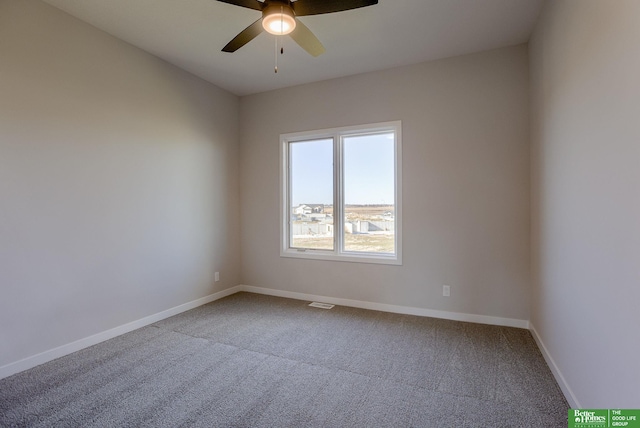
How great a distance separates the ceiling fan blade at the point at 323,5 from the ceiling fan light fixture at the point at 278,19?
61mm

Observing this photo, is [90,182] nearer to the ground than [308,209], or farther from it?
farther from it

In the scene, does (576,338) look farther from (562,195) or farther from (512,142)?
(512,142)

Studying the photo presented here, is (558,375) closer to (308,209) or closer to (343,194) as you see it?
(343,194)

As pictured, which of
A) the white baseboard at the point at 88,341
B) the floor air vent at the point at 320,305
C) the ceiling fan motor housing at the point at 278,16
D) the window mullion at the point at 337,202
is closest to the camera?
the ceiling fan motor housing at the point at 278,16

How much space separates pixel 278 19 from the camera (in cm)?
198

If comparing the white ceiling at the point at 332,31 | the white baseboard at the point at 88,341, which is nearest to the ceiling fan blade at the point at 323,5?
the white ceiling at the point at 332,31

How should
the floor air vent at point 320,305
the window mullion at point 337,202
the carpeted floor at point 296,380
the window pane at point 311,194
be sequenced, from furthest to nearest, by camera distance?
the window pane at point 311,194
the window mullion at point 337,202
the floor air vent at point 320,305
the carpeted floor at point 296,380

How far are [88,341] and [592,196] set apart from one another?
4.00m

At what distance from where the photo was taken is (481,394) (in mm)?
2014

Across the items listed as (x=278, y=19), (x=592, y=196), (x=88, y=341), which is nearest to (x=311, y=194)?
(x=278, y=19)

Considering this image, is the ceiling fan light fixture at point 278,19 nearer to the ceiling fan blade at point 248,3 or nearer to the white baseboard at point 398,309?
the ceiling fan blade at point 248,3

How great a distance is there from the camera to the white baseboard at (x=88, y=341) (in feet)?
7.47

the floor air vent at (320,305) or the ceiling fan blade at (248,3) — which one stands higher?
the ceiling fan blade at (248,3)

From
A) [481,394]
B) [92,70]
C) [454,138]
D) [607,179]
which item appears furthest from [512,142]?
[92,70]
